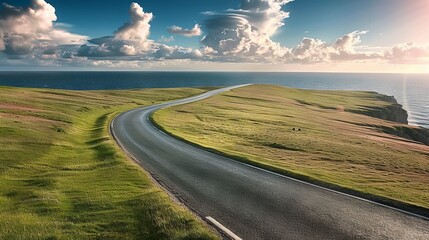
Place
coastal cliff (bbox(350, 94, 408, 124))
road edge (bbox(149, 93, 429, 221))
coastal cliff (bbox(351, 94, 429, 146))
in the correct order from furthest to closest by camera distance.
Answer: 1. coastal cliff (bbox(350, 94, 408, 124))
2. coastal cliff (bbox(351, 94, 429, 146))
3. road edge (bbox(149, 93, 429, 221))

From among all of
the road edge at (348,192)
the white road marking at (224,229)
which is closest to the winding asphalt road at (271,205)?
the white road marking at (224,229)

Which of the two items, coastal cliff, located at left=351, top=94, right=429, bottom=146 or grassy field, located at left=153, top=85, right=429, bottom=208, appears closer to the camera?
grassy field, located at left=153, top=85, right=429, bottom=208

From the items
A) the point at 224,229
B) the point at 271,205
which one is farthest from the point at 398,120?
the point at 224,229

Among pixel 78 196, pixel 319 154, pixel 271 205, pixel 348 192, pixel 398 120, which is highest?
pixel 78 196

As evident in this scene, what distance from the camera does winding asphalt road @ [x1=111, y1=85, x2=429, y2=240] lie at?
12.4 metres

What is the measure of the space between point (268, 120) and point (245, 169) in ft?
119

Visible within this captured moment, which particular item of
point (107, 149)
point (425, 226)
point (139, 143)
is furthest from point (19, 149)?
point (425, 226)

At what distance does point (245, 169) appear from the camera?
73.5ft

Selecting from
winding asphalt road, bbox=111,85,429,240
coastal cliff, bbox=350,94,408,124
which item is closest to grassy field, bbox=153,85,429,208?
winding asphalt road, bbox=111,85,429,240

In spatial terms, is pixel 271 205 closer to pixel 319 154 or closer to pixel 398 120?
pixel 319 154

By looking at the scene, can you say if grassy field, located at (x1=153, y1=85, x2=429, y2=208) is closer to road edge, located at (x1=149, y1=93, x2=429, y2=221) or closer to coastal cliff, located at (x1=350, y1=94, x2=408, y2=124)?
road edge, located at (x1=149, y1=93, x2=429, y2=221)

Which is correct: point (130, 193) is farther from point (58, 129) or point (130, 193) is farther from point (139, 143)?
point (58, 129)

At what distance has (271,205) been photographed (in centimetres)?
1514

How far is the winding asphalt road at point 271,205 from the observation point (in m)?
12.4
